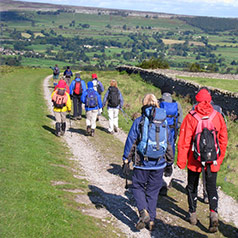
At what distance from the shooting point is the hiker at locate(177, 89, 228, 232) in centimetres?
607

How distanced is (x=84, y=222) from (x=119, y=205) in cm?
127

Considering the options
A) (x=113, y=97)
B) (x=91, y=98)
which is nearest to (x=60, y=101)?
(x=91, y=98)

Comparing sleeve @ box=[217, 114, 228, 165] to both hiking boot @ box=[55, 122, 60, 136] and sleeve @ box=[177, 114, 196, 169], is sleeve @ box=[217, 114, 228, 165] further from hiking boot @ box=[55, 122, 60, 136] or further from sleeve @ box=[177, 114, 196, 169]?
hiking boot @ box=[55, 122, 60, 136]

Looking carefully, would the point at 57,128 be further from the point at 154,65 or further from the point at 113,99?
the point at 154,65

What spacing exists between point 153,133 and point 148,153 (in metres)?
0.34

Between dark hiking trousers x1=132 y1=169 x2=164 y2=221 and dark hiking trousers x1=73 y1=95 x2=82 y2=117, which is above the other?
dark hiking trousers x1=132 y1=169 x2=164 y2=221

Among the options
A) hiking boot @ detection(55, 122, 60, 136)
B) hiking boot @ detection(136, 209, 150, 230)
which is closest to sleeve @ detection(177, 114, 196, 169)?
hiking boot @ detection(136, 209, 150, 230)

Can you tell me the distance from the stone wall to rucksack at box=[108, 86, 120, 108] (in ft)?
32.3

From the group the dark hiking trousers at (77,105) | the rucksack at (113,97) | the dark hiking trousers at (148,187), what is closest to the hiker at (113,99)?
the rucksack at (113,97)

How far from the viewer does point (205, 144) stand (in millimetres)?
6055

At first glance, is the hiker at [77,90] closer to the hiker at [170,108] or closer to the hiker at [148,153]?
the hiker at [170,108]

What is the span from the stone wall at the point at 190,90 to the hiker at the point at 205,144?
50.9 feet

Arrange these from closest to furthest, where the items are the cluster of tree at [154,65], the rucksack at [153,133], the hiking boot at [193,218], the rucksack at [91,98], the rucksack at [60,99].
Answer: the rucksack at [153,133] < the hiking boot at [193,218] < the rucksack at [60,99] < the rucksack at [91,98] < the cluster of tree at [154,65]

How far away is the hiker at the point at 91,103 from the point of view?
42.2ft
